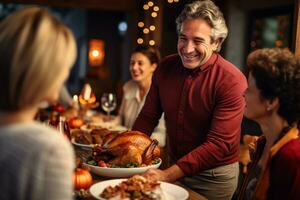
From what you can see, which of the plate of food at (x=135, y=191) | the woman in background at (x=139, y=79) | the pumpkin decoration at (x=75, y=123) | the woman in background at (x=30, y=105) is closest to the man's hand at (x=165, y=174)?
the plate of food at (x=135, y=191)

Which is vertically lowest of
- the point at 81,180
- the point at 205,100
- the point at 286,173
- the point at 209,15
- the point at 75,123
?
the point at 75,123

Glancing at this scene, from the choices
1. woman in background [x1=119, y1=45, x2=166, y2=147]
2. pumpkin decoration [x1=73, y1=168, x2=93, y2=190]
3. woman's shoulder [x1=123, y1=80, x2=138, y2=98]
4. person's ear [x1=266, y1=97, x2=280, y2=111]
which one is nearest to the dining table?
pumpkin decoration [x1=73, y1=168, x2=93, y2=190]

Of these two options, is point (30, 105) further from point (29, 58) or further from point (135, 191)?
point (135, 191)

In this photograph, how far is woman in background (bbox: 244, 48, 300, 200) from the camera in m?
1.48

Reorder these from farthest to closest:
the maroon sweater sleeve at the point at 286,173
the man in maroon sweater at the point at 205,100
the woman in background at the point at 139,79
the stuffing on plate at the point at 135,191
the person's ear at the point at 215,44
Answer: the woman in background at the point at 139,79 < the person's ear at the point at 215,44 < the man in maroon sweater at the point at 205,100 < the stuffing on plate at the point at 135,191 < the maroon sweater sleeve at the point at 286,173

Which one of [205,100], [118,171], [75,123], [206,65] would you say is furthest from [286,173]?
[75,123]

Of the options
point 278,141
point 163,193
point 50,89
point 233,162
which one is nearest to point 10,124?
point 50,89

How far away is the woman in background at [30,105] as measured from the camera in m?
0.95

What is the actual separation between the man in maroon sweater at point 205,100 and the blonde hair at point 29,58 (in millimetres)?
1233

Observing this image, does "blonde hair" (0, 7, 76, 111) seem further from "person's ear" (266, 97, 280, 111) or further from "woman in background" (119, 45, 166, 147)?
"woman in background" (119, 45, 166, 147)

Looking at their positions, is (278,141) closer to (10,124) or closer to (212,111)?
(212,111)

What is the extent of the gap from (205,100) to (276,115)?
2.07 feet

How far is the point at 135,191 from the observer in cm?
158

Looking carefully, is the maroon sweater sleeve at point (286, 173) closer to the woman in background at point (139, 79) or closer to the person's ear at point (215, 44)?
the person's ear at point (215, 44)
